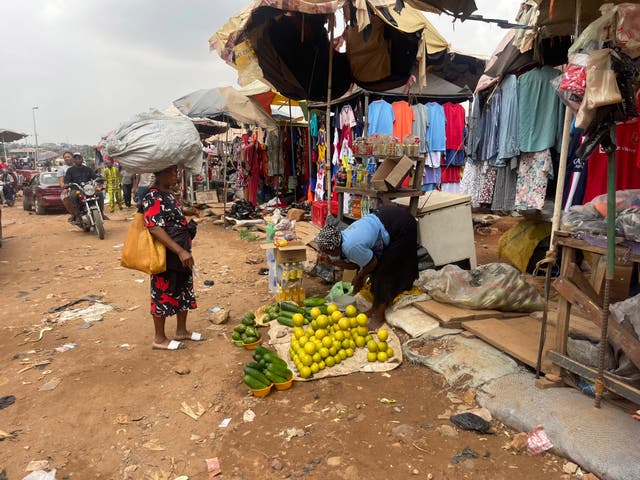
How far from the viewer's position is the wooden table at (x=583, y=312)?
2473mm

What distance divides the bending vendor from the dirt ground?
1007 mm

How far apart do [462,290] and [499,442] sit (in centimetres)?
191

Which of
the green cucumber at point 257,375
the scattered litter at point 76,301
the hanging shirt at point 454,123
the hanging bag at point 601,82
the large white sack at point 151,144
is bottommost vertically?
the scattered litter at point 76,301

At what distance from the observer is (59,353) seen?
4262 mm

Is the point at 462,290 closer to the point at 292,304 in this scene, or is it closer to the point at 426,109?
the point at 292,304

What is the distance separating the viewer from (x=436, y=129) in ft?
27.2

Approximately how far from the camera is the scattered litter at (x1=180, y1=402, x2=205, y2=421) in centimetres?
320

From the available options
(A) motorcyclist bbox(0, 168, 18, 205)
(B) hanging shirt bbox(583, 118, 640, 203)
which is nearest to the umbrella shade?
(A) motorcyclist bbox(0, 168, 18, 205)

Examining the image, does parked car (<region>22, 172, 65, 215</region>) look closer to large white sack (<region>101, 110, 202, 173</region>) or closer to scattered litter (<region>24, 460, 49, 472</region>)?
large white sack (<region>101, 110, 202, 173</region>)

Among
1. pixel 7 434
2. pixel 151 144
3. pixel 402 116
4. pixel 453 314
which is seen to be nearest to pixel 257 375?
pixel 7 434

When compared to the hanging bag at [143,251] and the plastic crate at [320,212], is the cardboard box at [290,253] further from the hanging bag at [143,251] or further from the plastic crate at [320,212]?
the plastic crate at [320,212]

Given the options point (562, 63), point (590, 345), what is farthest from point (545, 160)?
point (590, 345)

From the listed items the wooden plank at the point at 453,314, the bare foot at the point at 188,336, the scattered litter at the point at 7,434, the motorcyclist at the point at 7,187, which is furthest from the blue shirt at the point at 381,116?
the motorcyclist at the point at 7,187

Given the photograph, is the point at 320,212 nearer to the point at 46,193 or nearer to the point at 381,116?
the point at 381,116
